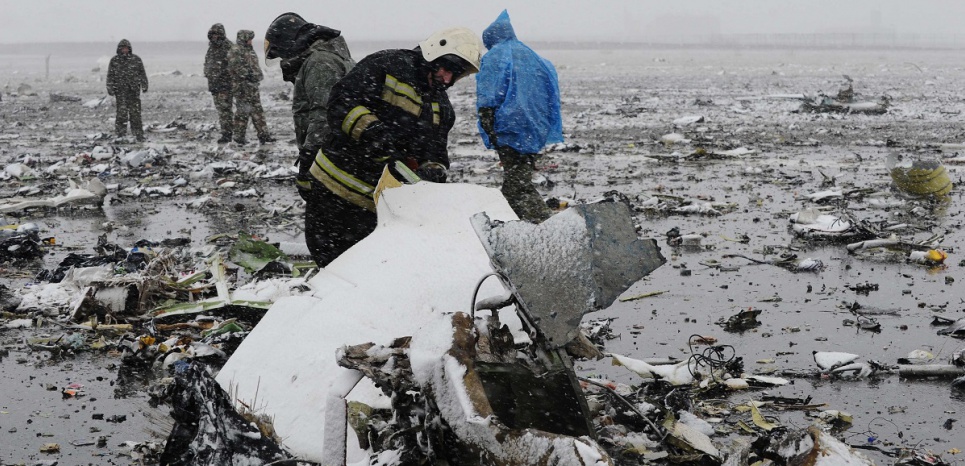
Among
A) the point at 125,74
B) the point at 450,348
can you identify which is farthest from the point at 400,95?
the point at 125,74

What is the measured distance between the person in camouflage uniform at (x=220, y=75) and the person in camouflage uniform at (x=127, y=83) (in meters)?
1.53

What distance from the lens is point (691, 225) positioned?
801 cm

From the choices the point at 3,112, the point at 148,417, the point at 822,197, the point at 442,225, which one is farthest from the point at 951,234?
the point at 3,112

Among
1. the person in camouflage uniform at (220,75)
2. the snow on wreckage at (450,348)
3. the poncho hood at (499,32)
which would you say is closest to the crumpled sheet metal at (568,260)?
the snow on wreckage at (450,348)

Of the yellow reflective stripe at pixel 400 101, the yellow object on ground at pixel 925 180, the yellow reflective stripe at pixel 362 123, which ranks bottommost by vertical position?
the yellow object on ground at pixel 925 180

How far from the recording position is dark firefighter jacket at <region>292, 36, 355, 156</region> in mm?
5996

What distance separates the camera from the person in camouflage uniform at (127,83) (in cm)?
1548

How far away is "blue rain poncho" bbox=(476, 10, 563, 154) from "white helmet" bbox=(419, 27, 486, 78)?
2.74m

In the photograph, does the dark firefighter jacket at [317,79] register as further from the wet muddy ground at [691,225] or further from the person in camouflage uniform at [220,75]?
the person in camouflage uniform at [220,75]

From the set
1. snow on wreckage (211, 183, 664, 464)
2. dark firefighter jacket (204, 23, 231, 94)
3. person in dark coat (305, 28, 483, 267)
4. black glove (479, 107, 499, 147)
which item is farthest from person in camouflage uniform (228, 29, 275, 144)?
snow on wreckage (211, 183, 664, 464)

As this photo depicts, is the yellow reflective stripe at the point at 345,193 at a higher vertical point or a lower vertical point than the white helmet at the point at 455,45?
lower

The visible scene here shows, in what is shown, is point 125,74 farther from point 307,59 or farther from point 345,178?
point 345,178

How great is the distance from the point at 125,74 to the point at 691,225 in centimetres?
1106

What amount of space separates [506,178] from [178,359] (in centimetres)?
365
